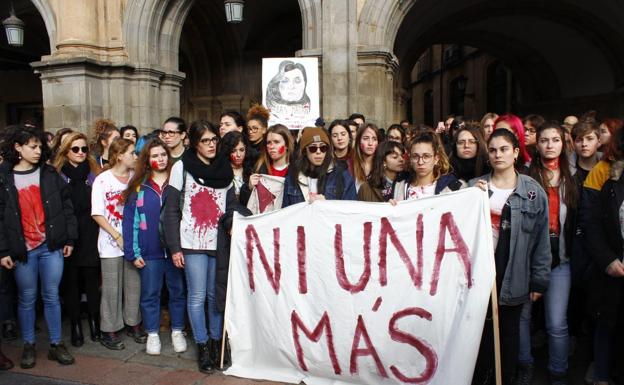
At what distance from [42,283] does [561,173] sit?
154 inches

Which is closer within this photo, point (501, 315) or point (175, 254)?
point (501, 315)

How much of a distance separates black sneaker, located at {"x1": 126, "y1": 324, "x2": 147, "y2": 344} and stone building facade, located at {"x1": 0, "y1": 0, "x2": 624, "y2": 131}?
4535mm

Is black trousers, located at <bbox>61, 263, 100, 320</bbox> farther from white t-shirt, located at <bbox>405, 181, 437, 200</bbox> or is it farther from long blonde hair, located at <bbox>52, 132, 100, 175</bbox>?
white t-shirt, located at <bbox>405, 181, 437, 200</bbox>

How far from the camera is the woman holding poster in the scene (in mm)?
2953

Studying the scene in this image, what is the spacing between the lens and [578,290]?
362 centimetres

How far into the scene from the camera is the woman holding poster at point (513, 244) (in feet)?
9.69

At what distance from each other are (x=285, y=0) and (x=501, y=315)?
35.6 ft

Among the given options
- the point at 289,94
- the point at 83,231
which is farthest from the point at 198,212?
the point at 289,94

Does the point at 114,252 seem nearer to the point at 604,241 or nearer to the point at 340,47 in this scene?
the point at 604,241

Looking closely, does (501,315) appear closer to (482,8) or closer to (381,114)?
(381,114)

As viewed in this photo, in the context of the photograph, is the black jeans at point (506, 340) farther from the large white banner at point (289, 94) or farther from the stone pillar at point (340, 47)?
the stone pillar at point (340, 47)

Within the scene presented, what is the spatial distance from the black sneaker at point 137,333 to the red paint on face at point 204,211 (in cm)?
131

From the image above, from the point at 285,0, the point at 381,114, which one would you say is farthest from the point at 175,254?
the point at 285,0

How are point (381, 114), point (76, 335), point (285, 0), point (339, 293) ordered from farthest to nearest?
point (285, 0) → point (381, 114) → point (76, 335) → point (339, 293)
